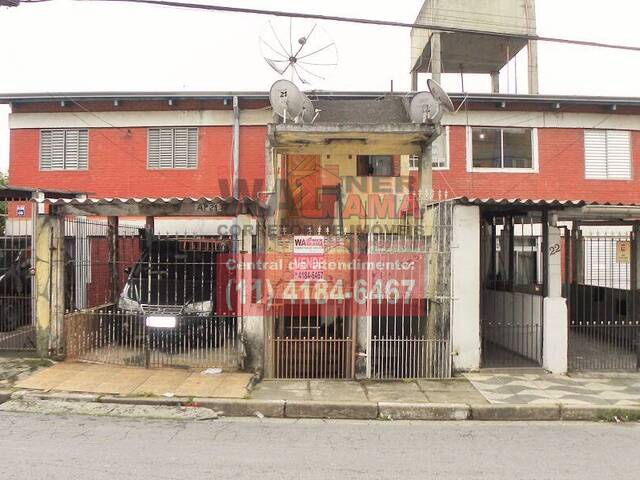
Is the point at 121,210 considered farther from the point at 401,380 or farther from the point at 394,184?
the point at 394,184

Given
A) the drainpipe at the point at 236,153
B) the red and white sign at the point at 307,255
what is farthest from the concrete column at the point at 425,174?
the drainpipe at the point at 236,153

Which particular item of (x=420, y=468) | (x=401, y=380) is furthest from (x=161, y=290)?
(x=420, y=468)

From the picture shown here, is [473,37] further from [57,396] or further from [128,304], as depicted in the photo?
[57,396]

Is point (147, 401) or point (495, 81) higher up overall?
point (495, 81)

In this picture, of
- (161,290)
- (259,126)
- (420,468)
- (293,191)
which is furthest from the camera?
(259,126)

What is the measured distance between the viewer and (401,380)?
7691 mm

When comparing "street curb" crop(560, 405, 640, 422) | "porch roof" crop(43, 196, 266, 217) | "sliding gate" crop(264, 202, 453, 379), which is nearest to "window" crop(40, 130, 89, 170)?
"porch roof" crop(43, 196, 266, 217)

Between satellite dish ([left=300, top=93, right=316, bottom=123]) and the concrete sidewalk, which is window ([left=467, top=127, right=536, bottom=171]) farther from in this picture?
the concrete sidewalk

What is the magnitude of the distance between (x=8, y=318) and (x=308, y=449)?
762 centimetres

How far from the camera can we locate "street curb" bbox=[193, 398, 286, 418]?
6.39 metres

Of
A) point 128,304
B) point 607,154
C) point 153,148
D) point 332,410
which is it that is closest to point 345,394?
point 332,410

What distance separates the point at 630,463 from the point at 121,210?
750 centimetres

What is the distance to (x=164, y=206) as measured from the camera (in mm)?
7973

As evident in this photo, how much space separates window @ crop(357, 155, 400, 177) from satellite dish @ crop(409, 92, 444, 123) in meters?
3.22
